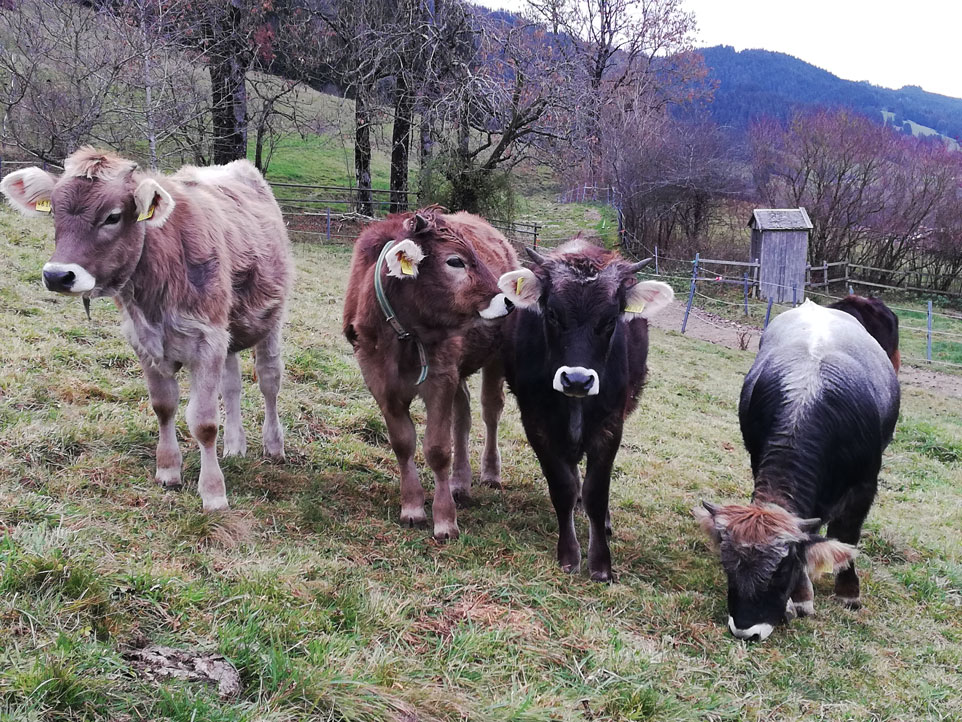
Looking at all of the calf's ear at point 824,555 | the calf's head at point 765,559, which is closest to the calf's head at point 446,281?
the calf's head at point 765,559

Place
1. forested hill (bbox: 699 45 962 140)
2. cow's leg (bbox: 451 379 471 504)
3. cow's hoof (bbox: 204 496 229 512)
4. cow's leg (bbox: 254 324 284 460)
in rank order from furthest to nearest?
forested hill (bbox: 699 45 962 140) < cow's leg (bbox: 451 379 471 504) < cow's leg (bbox: 254 324 284 460) < cow's hoof (bbox: 204 496 229 512)

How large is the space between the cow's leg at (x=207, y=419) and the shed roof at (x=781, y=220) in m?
25.0

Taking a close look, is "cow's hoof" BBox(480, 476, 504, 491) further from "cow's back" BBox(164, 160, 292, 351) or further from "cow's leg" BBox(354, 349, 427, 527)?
"cow's back" BBox(164, 160, 292, 351)

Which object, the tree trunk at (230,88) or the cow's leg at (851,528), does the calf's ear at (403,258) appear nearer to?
the cow's leg at (851,528)

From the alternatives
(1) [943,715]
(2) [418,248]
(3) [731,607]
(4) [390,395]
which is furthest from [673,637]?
(2) [418,248]

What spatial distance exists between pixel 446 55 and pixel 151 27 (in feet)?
29.2

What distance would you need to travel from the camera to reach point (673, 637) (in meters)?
3.84

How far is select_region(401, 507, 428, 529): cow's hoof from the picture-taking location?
188 inches

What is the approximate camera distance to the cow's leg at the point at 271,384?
5.41m

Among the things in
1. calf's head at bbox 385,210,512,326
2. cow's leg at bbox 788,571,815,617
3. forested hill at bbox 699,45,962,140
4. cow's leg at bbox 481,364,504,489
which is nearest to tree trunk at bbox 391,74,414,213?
cow's leg at bbox 481,364,504,489

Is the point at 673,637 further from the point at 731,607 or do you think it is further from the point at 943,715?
the point at 943,715

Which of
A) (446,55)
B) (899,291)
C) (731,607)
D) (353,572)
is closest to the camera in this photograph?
(353,572)

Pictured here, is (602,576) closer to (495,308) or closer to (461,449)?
(461,449)

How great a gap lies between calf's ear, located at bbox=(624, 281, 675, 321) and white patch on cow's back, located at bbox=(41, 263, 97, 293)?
3.02m
